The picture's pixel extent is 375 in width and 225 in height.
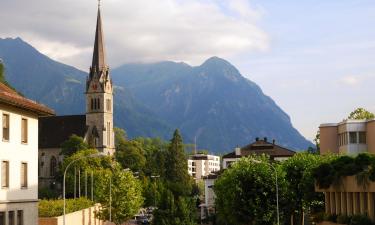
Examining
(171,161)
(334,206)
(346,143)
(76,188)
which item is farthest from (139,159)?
(334,206)

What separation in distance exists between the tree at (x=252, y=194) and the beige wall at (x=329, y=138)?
16954mm

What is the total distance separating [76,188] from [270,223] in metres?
76.9

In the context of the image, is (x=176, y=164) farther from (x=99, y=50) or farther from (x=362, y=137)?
(x=362, y=137)

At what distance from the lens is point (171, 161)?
196 metres

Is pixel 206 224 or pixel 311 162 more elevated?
pixel 311 162

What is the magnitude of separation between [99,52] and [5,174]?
158099 millimetres

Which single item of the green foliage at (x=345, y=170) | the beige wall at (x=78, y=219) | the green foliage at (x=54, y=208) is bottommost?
the beige wall at (x=78, y=219)

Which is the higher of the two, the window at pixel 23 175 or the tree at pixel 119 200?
the window at pixel 23 175

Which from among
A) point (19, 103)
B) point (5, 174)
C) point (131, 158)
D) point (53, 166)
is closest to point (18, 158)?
point (5, 174)

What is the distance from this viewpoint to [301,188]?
70125mm

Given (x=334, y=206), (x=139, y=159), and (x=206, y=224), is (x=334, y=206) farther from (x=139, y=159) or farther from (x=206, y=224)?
(x=139, y=159)

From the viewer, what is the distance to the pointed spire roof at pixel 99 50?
196 m

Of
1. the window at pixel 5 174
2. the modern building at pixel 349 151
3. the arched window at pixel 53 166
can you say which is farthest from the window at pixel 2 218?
the arched window at pixel 53 166

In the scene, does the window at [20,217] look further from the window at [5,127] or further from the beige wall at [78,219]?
the beige wall at [78,219]
